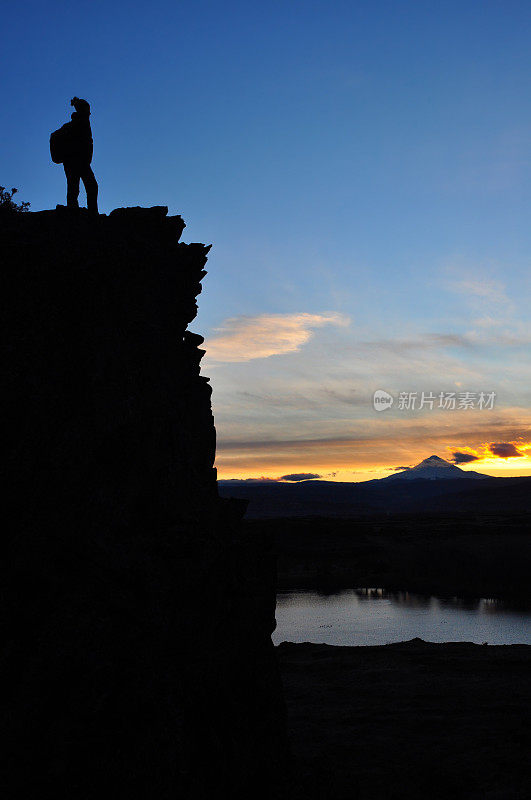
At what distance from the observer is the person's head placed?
12.4 meters

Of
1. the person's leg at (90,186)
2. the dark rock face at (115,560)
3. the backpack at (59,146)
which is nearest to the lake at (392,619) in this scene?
the dark rock face at (115,560)

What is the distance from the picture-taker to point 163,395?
10969mm

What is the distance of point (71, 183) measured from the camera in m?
12.2

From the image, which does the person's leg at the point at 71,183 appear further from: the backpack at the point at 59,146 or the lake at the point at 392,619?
the lake at the point at 392,619

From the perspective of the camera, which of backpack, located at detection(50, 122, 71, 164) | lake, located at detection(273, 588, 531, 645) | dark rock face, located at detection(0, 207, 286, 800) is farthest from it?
lake, located at detection(273, 588, 531, 645)

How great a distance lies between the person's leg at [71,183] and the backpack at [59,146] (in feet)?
0.54

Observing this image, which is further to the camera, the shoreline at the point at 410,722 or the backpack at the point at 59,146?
the shoreline at the point at 410,722

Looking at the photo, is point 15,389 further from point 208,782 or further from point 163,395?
point 208,782

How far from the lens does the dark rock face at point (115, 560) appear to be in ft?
25.1

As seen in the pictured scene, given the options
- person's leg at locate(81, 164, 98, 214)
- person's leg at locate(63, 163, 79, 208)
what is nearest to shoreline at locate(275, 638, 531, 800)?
person's leg at locate(81, 164, 98, 214)

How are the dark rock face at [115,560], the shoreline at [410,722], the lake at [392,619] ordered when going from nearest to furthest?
the dark rock face at [115,560] < the shoreline at [410,722] < the lake at [392,619]

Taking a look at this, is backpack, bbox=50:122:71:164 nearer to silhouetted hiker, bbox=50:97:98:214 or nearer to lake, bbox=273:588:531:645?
silhouetted hiker, bbox=50:97:98:214

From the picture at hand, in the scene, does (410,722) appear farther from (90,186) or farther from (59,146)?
(59,146)

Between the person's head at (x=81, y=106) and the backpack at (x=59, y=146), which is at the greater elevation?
the person's head at (x=81, y=106)
